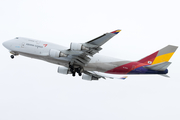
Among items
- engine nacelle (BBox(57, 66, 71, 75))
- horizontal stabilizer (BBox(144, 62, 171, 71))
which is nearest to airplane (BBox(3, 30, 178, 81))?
horizontal stabilizer (BBox(144, 62, 171, 71))

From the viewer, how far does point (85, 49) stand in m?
34.2

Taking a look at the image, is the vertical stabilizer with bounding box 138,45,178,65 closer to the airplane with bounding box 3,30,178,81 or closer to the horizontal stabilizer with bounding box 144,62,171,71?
the airplane with bounding box 3,30,178,81

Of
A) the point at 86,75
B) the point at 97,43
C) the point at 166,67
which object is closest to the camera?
the point at 97,43

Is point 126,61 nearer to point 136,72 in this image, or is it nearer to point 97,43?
point 136,72

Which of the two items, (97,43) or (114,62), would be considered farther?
(114,62)

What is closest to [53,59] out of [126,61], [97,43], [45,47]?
[45,47]

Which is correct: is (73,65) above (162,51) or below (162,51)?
below

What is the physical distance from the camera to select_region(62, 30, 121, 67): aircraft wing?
31.8 m

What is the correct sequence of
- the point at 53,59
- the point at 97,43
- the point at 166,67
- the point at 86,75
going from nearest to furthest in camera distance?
the point at 97,43 < the point at 166,67 < the point at 53,59 < the point at 86,75

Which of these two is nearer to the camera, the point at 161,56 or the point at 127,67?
the point at 127,67

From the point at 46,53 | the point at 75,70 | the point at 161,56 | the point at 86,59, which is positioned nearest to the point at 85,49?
the point at 86,59

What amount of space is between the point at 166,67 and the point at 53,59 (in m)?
16.7

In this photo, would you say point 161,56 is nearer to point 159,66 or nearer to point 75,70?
point 159,66

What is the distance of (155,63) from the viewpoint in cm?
3988
